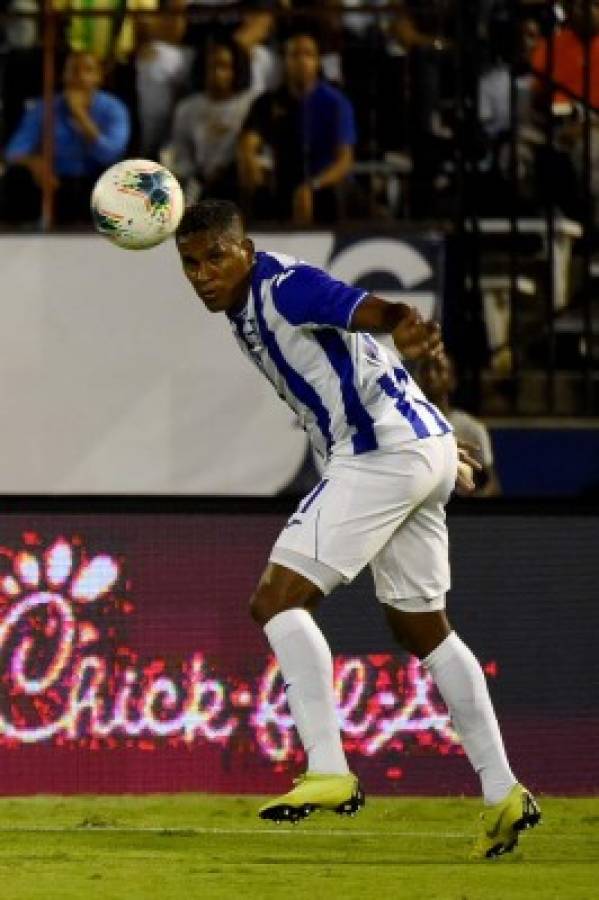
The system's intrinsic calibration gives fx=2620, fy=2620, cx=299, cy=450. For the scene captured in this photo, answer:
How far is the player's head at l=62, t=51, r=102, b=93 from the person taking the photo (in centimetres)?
1395

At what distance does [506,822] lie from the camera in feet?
28.4

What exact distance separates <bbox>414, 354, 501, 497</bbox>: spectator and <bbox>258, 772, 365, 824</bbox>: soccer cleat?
12.1ft

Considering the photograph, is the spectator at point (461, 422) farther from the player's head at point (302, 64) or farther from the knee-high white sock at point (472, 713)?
the knee-high white sock at point (472, 713)

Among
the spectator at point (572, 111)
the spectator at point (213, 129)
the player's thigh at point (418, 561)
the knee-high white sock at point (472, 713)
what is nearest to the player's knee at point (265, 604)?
the player's thigh at point (418, 561)

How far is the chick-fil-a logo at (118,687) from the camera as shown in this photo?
10.5 metres

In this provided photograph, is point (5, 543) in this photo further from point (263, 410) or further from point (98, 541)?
point (263, 410)

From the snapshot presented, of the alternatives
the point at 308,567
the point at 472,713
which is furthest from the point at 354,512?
the point at 472,713

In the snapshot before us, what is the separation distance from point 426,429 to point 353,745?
2.06 m

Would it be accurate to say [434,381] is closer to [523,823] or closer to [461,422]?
[461,422]

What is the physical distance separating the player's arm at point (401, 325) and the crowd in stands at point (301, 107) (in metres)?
5.33

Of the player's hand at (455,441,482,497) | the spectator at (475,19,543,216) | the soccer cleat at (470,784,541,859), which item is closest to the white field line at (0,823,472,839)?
the soccer cleat at (470,784,541,859)

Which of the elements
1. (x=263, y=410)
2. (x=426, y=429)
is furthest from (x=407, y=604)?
(x=263, y=410)

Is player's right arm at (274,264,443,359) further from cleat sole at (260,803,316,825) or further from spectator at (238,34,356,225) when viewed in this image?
spectator at (238,34,356,225)

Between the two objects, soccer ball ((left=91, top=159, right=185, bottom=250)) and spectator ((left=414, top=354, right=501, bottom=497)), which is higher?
soccer ball ((left=91, top=159, right=185, bottom=250))
